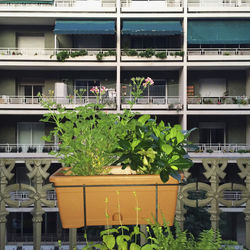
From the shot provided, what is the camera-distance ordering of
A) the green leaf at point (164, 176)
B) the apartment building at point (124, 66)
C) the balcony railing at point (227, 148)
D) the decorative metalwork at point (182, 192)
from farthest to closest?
the apartment building at point (124, 66), the balcony railing at point (227, 148), the decorative metalwork at point (182, 192), the green leaf at point (164, 176)

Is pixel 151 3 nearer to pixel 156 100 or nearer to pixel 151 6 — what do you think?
pixel 151 6

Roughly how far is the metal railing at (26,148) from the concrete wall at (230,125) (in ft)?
30.4

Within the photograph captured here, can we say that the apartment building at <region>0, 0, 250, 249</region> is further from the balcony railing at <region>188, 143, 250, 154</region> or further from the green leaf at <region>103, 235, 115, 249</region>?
the green leaf at <region>103, 235, 115, 249</region>

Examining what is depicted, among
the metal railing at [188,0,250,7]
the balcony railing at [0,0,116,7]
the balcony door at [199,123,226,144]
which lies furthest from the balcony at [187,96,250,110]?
the balcony railing at [0,0,116,7]

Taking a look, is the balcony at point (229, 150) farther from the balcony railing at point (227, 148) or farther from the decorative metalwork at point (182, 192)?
the decorative metalwork at point (182, 192)

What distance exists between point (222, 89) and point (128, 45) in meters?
7.10

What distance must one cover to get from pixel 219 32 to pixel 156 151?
17761 millimetres

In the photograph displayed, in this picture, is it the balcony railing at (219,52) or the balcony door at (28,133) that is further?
the balcony door at (28,133)

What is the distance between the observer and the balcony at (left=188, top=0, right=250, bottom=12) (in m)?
17.2

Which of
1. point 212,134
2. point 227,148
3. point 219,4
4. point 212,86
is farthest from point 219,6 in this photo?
point 227,148

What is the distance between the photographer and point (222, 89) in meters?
18.8

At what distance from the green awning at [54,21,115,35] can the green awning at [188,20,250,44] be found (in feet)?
16.8

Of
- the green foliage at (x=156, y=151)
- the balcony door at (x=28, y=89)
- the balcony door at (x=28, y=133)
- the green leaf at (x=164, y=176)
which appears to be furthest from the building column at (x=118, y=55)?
the green leaf at (x=164, y=176)

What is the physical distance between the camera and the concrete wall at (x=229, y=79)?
18.7 m
